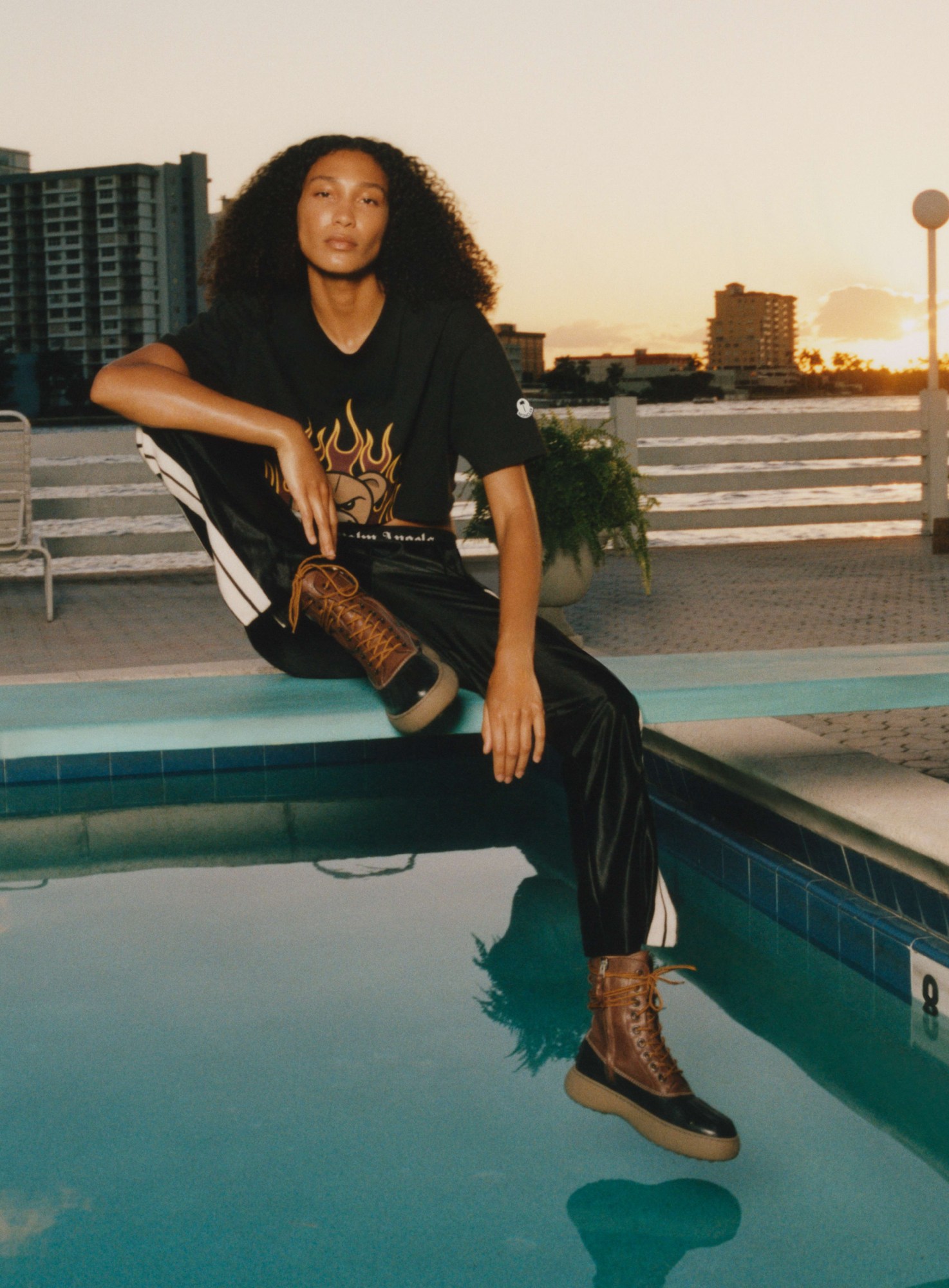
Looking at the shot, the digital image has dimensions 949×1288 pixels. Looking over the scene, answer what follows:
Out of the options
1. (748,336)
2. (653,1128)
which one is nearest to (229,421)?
(653,1128)

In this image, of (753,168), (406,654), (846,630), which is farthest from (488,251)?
(753,168)

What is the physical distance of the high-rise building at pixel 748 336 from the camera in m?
Result: 37.6

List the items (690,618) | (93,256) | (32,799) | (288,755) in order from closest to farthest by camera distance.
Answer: (32,799), (288,755), (690,618), (93,256)

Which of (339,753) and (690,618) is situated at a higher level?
(690,618)

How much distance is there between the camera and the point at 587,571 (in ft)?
17.7

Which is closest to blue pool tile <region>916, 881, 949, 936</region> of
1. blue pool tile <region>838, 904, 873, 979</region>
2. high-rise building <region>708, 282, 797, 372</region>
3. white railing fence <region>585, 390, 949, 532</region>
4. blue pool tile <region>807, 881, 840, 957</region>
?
blue pool tile <region>838, 904, 873, 979</region>

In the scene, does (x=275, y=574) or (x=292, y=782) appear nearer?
(x=275, y=574)

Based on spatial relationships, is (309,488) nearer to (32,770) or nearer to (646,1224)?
(646,1224)

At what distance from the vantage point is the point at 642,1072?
6.55 feet

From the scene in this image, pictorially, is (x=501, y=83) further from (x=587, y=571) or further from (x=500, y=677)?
(x=500, y=677)

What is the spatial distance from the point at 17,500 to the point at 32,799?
2.85 metres

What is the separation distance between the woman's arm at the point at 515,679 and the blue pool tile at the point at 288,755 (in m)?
1.98

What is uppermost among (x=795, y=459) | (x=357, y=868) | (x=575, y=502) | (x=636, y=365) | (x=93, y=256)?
(x=93, y=256)

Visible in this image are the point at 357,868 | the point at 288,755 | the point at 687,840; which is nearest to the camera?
the point at 687,840
